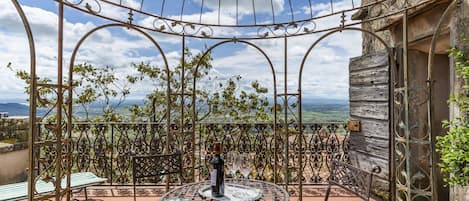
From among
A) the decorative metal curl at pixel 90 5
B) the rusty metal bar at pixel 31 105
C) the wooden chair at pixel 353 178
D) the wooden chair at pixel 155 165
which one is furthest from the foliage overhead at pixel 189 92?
the rusty metal bar at pixel 31 105

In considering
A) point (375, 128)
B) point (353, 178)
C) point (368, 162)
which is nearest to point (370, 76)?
point (375, 128)

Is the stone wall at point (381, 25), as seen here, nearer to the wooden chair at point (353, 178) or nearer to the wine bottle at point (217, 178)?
the wooden chair at point (353, 178)

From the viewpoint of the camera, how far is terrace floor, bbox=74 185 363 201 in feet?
11.0

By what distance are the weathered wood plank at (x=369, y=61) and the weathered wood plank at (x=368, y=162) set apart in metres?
1.05

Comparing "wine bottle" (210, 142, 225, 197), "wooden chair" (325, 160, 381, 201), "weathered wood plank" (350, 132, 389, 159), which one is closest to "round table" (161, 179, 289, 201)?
"wine bottle" (210, 142, 225, 197)

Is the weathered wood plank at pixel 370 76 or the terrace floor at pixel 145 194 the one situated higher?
the weathered wood plank at pixel 370 76

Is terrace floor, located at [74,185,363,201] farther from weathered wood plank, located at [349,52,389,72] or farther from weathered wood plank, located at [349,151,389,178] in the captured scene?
weathered wood plank, located at [349,52,389,72]

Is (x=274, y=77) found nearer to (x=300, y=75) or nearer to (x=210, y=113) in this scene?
(x=300, y=75)

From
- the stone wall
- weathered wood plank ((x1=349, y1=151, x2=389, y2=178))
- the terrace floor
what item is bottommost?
the terrace floor

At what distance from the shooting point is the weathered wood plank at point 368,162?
308cm

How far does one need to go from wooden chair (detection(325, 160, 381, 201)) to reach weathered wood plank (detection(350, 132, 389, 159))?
0.77 m

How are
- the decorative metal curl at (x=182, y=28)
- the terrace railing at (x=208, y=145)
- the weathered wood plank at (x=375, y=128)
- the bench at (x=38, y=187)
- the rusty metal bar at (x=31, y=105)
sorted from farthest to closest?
the terrace railing at (x=208, y=145) → the weathered wood plank at (x=375, y=128) → the decorative metal curl at (x=182, y=28) → the bench at (x=38, y=187) → the rusty metal bar at (x=31, y=105)

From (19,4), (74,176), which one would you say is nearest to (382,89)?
(19,4)

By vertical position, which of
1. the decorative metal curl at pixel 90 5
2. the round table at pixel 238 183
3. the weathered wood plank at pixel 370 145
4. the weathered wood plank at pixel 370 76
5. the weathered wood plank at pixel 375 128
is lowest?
the round table at pixel 238 183
